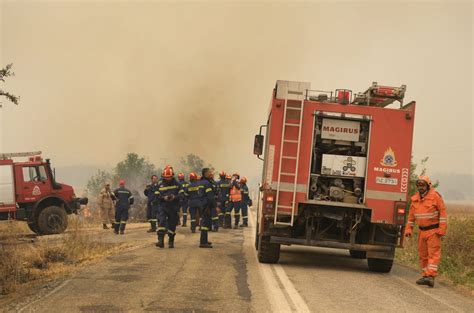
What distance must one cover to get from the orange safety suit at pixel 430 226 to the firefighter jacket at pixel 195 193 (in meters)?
5.22

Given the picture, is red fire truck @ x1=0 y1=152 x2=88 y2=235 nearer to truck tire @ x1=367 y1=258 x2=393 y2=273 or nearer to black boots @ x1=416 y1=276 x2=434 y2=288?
truck tire @ x1=367 y1=258 x2=393 y2=273

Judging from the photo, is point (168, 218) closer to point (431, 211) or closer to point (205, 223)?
point (205, 223)

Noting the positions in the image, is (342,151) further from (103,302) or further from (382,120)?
(103,302)

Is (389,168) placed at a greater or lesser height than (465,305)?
greater

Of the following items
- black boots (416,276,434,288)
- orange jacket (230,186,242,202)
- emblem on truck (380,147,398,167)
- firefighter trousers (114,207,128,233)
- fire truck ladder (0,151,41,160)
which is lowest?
firefighter trousers (114,207,128,233)

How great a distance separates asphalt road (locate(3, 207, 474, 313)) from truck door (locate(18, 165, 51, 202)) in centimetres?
712

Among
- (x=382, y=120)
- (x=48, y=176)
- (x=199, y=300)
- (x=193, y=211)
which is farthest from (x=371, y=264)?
(x=48, y=176)

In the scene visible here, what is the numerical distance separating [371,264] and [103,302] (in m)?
5.57

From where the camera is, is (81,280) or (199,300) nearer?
(199,300)

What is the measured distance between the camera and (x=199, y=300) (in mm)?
6980

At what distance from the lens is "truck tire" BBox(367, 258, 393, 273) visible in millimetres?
10516

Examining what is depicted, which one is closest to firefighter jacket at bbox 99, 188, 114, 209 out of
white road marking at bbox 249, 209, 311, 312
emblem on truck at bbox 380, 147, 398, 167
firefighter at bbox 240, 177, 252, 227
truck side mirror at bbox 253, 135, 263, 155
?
firefighter at bbox 240, 177, 252, 227

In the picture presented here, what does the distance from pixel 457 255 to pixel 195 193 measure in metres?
6.44

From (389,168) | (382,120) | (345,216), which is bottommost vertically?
(345,216)
